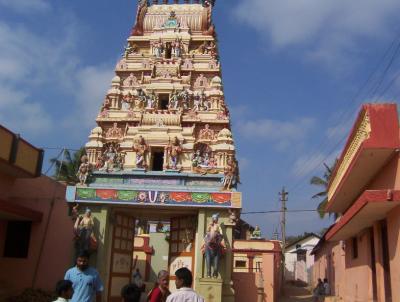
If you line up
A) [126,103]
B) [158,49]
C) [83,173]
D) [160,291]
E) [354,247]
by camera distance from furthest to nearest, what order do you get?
1. [158,49]
2. [126,103]
3. [83,173]
4. [354,247]
5. [160,291]

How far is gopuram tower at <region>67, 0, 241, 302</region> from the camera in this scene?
17.0 metres

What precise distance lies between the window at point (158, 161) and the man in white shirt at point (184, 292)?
53.7 feet

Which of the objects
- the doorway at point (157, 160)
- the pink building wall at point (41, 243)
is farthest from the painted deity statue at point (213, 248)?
the doorway at point (157, 160)

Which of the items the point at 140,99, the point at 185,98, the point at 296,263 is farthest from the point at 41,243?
the point at 296,263

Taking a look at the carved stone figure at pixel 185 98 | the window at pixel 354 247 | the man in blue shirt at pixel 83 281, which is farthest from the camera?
the carved stone figure at pixel 185 98

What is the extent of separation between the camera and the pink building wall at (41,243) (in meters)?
18.1

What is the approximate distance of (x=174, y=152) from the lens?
20109mm

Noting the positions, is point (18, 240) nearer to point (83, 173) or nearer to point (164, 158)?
point (83, 173)

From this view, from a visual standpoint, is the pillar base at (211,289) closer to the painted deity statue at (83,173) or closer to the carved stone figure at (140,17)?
the painted deity statue at (83,173)

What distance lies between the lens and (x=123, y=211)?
18312 mm

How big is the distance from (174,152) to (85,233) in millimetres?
5468

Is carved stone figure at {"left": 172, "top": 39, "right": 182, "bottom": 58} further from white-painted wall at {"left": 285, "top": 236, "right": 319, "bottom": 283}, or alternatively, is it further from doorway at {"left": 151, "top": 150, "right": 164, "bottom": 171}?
white-painted wall at {"left": 285, "top": 236, "right": 319, "bottom": 283}

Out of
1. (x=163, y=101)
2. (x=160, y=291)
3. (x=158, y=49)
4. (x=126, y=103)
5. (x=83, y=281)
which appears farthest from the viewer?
(x=158, y=49)

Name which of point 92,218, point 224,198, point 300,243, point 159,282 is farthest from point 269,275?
point 300,243
